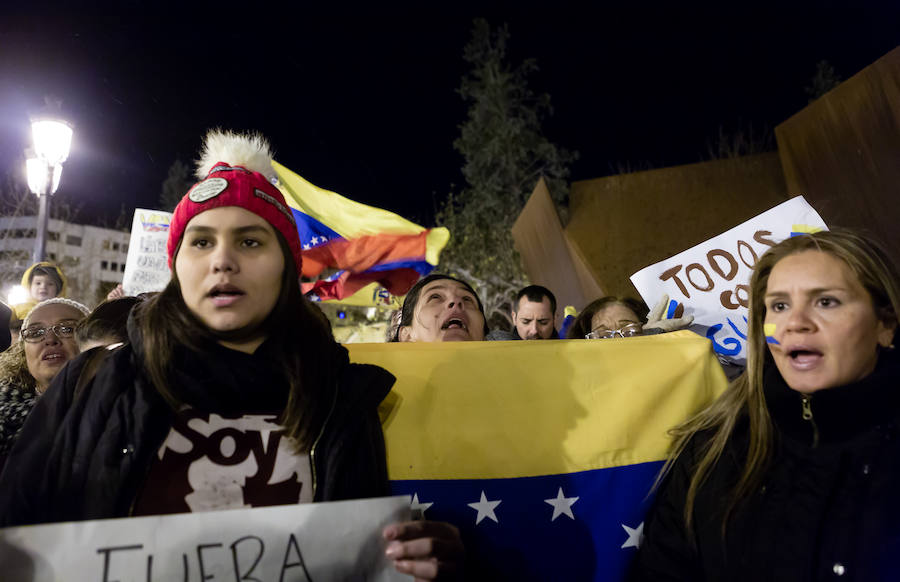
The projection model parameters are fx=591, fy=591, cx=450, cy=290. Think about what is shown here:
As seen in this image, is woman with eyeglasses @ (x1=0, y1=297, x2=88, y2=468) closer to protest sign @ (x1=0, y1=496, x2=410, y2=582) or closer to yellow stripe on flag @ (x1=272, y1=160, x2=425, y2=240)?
protest sign @ (x1=0, y1=496, x2=410, y2=582)

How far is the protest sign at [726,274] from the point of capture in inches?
129

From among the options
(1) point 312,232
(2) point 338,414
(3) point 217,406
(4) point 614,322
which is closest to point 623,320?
(4) point 614,322

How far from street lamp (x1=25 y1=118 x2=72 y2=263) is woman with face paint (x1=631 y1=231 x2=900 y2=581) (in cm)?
697

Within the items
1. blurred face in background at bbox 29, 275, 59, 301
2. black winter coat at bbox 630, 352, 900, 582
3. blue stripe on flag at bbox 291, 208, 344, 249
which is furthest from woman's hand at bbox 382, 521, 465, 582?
blue stripe on flag at bbox 291, 208, 344, 249

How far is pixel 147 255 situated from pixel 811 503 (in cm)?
590

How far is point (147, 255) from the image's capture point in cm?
588

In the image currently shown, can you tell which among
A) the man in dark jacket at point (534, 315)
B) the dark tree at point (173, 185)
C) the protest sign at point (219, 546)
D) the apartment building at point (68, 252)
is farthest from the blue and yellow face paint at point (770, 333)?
the dark tree at point (173, 185)

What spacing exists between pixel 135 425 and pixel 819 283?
199 cm

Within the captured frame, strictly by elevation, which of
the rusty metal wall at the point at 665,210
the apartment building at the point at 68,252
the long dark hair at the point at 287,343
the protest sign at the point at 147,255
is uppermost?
the apartment building at the point at 68,252

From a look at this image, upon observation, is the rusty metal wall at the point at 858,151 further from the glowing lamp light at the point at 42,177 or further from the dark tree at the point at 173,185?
the dark tree at the point at 173,185

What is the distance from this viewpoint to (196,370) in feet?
5.07

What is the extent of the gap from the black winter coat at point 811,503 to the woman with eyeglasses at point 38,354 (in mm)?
2859

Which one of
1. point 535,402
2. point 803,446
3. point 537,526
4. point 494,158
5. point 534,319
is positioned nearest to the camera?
point 803,446

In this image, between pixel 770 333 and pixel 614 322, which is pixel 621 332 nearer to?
pixel 614 322
